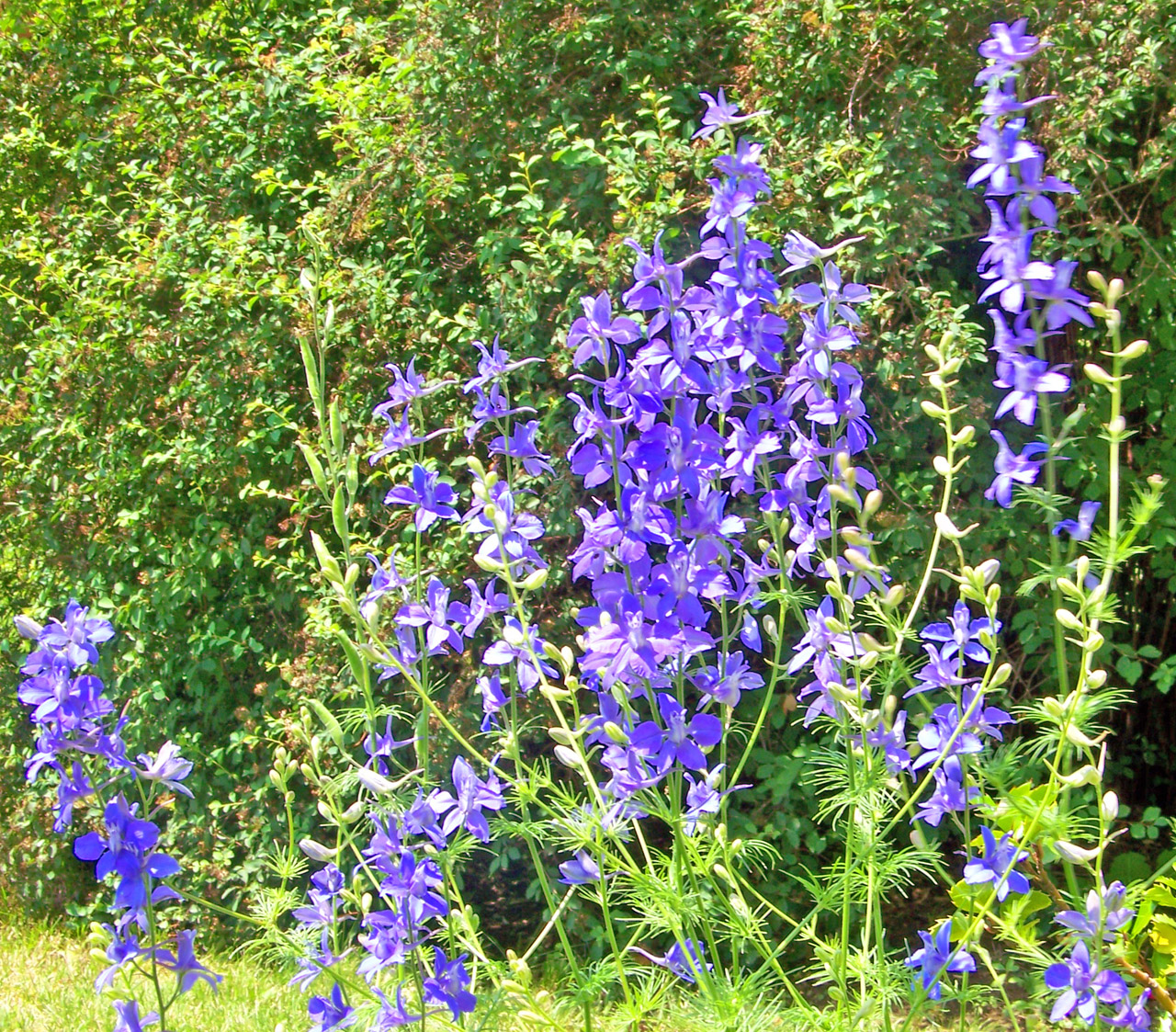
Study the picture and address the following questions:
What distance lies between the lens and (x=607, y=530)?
65.4 inches

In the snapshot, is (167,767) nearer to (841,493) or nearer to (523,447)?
(523,447)

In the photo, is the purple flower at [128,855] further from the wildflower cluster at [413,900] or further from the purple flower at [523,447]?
the purple flower at [523,447]

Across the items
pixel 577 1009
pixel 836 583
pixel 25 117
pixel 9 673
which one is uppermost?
pixel 25 117

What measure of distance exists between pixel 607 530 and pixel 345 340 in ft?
6.84

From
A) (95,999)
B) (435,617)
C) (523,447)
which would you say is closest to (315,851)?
(435,617)

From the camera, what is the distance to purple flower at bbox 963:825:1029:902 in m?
1.67

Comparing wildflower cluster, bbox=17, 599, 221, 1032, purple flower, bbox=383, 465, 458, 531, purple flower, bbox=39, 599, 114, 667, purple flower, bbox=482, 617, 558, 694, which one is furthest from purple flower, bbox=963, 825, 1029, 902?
purple flower, bbox=39, 599, 114, 667

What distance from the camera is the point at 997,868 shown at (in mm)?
1714

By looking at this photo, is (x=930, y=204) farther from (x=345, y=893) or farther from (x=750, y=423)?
(x=345, y=893)

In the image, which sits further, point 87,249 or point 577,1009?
point 87,249

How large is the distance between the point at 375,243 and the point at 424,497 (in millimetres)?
1844

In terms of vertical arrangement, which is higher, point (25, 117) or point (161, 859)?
point (25, 117)

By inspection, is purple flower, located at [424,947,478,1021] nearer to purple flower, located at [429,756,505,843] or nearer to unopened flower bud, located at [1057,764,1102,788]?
purple flower, located at [429,756,505,843]

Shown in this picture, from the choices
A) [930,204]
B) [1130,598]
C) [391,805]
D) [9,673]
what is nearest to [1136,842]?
[1130,598]
